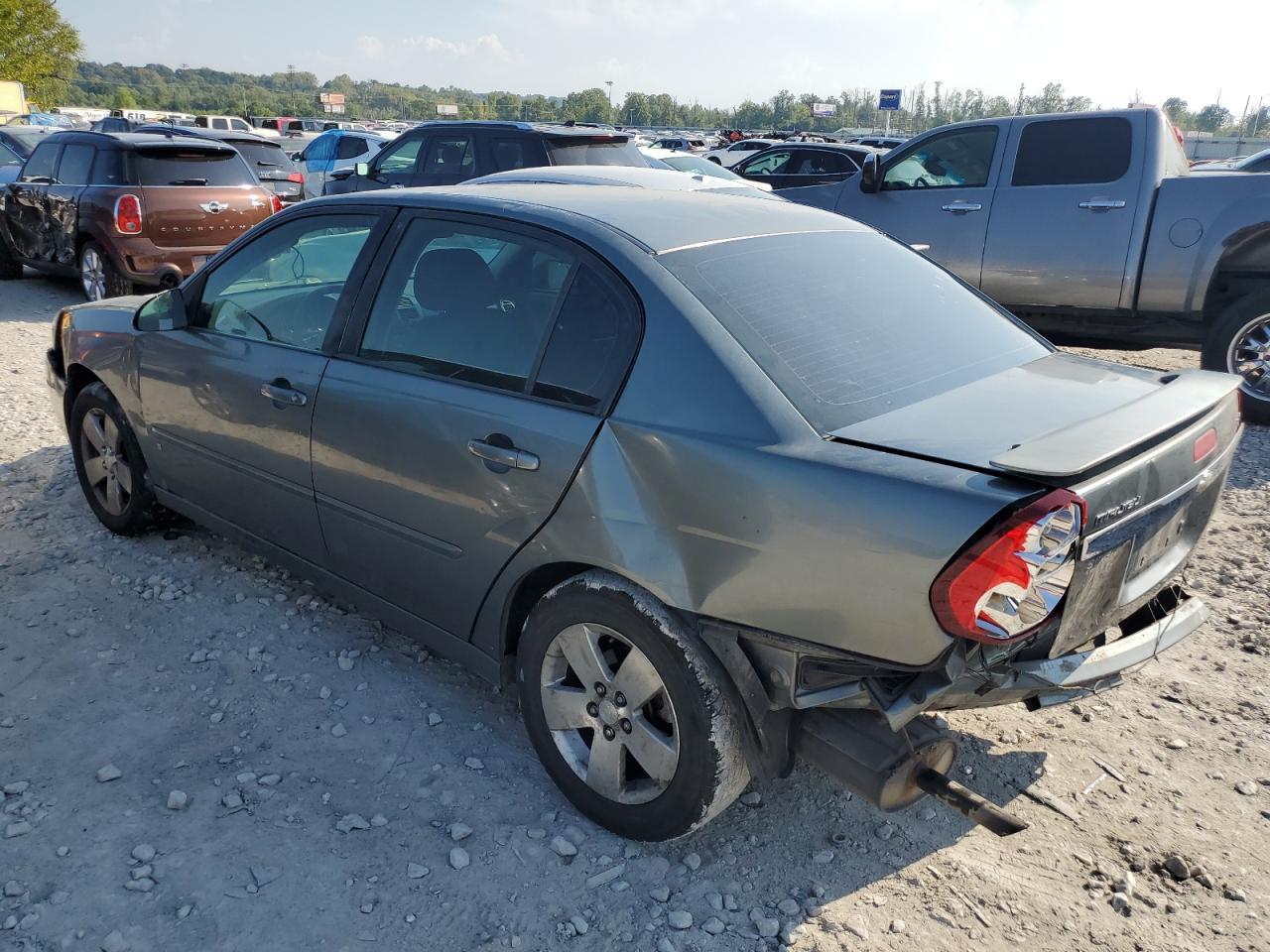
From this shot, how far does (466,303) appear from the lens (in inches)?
124

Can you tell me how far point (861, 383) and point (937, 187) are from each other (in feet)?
19.7

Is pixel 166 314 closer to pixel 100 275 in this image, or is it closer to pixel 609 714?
pixel 609 714

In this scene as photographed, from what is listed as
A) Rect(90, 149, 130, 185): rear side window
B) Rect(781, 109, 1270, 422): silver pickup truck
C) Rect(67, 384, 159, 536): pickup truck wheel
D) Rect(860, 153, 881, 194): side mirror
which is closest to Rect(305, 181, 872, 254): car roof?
Rect(67, 384, 159, 536): pickup truck wheel

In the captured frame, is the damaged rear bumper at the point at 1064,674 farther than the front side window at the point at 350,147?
No

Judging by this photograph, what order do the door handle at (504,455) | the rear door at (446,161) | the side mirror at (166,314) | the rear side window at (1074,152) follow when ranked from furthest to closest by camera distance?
the rear door at (446,161)
the rear side window at (1074,152)
the side mirror at (166,314)
the door handle at (504,455)

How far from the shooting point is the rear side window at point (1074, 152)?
7.03 m

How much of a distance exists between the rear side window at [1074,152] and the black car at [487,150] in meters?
4.04

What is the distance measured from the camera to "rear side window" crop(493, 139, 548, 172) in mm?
9492

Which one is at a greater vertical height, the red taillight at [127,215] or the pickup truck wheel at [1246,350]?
the red taillight at [127,215]

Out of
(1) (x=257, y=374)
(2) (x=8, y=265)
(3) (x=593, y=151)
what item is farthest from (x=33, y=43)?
(1) (x=257, y=374)

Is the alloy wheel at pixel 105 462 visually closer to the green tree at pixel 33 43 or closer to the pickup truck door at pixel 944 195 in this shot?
the pickup truck door at pixel 944 195

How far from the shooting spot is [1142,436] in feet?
7.54

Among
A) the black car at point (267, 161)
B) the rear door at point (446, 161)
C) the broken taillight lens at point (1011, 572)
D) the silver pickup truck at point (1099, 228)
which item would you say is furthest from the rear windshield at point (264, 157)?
the broken taillight lens at point (1011, 572)

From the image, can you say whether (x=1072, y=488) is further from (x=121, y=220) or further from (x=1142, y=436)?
(x=121, y=220)
